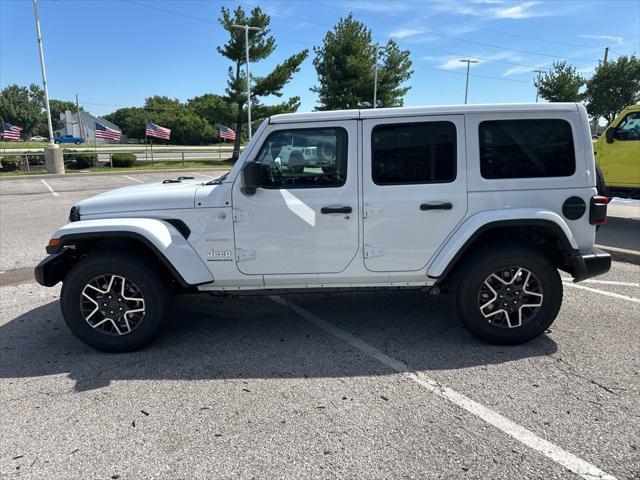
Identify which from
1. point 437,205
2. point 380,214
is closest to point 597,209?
point 437,205

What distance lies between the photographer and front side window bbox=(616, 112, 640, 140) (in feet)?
28.7

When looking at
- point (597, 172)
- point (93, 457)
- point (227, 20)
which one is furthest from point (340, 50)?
point (93, 457)

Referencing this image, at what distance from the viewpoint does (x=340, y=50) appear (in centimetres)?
3247

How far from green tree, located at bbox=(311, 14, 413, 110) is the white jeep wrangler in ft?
96.3

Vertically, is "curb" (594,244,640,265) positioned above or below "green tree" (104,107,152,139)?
below

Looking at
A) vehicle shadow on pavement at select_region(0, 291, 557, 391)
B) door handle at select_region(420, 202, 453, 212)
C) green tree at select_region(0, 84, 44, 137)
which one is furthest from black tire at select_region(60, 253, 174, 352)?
green tree at select_region(0, 84, 44, 137)

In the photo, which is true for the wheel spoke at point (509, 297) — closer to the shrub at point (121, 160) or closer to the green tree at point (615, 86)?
the shrub at point (121, 160)

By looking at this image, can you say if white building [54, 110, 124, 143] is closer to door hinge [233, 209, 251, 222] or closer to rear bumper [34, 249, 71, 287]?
rear bumper [34, 249, 71, 287]

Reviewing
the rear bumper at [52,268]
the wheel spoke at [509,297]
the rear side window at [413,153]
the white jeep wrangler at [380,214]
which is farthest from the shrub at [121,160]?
the wheel spoke at [509,297]

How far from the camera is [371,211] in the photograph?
3736 mm

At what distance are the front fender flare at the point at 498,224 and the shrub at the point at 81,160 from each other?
2637cm

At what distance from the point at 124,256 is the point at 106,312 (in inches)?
19.2

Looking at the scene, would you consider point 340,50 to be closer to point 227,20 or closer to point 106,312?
point 227,20

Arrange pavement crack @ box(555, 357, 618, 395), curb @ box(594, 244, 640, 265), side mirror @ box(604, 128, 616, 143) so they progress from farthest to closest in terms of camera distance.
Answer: side mirror @ box(604, 128, 616, 143) < curb @ box(594, 244, 640, 265) < pavement crack @ box(555, 357, 618, 395)
